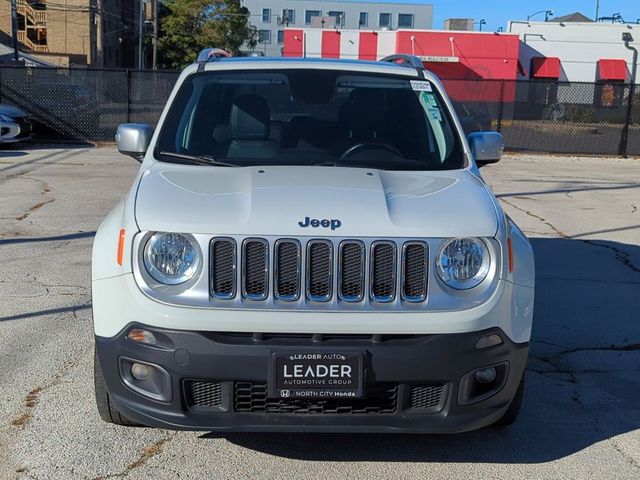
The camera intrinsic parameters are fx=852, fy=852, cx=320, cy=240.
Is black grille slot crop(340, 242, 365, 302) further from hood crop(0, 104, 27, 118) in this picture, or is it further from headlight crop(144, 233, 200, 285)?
hood crop(0, 104, 27, 118)

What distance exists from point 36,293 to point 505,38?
130 feet

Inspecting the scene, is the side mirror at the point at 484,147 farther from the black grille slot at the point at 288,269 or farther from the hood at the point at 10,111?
the hood at the point at 10,111

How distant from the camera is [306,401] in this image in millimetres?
3648

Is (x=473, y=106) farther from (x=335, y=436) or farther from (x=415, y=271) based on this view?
(x=415, y=271)

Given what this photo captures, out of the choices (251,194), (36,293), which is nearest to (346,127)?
(251,194)

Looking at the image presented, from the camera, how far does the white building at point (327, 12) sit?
92.2 meters

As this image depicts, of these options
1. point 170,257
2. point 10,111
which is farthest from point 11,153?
point 170,257

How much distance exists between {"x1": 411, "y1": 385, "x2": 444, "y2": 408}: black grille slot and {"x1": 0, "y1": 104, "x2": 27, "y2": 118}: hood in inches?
680

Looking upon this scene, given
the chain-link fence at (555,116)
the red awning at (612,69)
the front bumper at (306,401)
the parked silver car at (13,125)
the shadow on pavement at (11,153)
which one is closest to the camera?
the front bumper at (306,401)

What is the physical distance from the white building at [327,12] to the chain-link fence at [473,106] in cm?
6809

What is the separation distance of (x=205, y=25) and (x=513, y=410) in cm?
5339

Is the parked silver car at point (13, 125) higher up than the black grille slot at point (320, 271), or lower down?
lower down

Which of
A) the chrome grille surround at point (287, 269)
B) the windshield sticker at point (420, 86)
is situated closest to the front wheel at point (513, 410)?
the chrome grille surround at point (287, 269)

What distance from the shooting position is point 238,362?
349 centimetres
